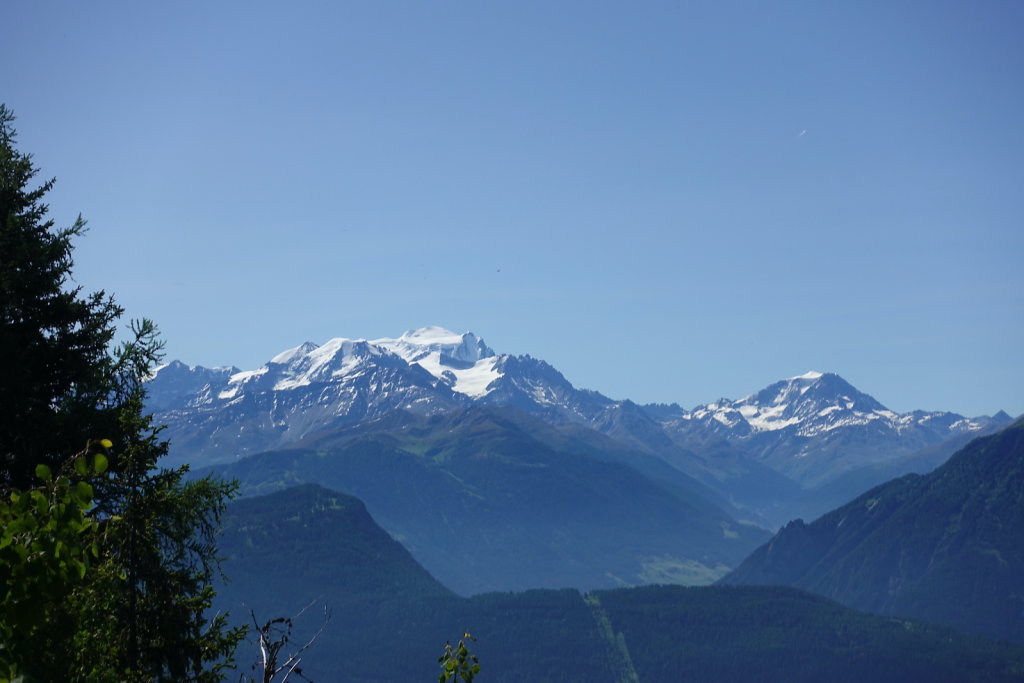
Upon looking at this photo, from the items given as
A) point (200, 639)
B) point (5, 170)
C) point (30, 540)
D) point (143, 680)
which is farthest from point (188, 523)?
point (30, 540)

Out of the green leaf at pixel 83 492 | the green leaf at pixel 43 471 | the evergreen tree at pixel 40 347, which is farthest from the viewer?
the evergreen tree at pixel 40 347

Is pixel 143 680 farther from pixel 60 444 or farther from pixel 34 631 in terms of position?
pixel 60 444

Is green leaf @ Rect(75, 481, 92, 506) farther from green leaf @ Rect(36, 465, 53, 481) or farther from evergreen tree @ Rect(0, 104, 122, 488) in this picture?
evergreen tree @ Rect(0, 104, 122, 488)

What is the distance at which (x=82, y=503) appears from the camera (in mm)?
11445

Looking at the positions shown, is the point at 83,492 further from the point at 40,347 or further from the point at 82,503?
the point at 40,347

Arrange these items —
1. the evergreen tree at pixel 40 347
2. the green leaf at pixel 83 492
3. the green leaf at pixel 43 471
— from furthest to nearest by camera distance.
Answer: the evergreen tree at pixel 40 347 → the green leaf at pixel 83 492 → the green leaf at pixel 43 471

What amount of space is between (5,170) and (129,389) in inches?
346

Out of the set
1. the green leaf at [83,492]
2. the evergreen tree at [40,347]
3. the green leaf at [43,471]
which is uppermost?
the evergreen tree at [40,347]

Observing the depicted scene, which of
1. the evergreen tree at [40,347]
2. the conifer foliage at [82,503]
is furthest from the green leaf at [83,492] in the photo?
the evergreen tree at [40,347]

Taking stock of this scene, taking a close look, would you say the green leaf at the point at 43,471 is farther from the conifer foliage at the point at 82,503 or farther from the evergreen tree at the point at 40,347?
the evergreen tree at the point at 40,347

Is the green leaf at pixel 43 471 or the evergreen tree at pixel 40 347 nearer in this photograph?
the green leaf at pixel 43 471

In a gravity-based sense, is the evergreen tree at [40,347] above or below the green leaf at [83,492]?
above

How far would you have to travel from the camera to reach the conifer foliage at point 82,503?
A: 11500 mm

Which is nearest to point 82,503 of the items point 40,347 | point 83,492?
point 83,492
